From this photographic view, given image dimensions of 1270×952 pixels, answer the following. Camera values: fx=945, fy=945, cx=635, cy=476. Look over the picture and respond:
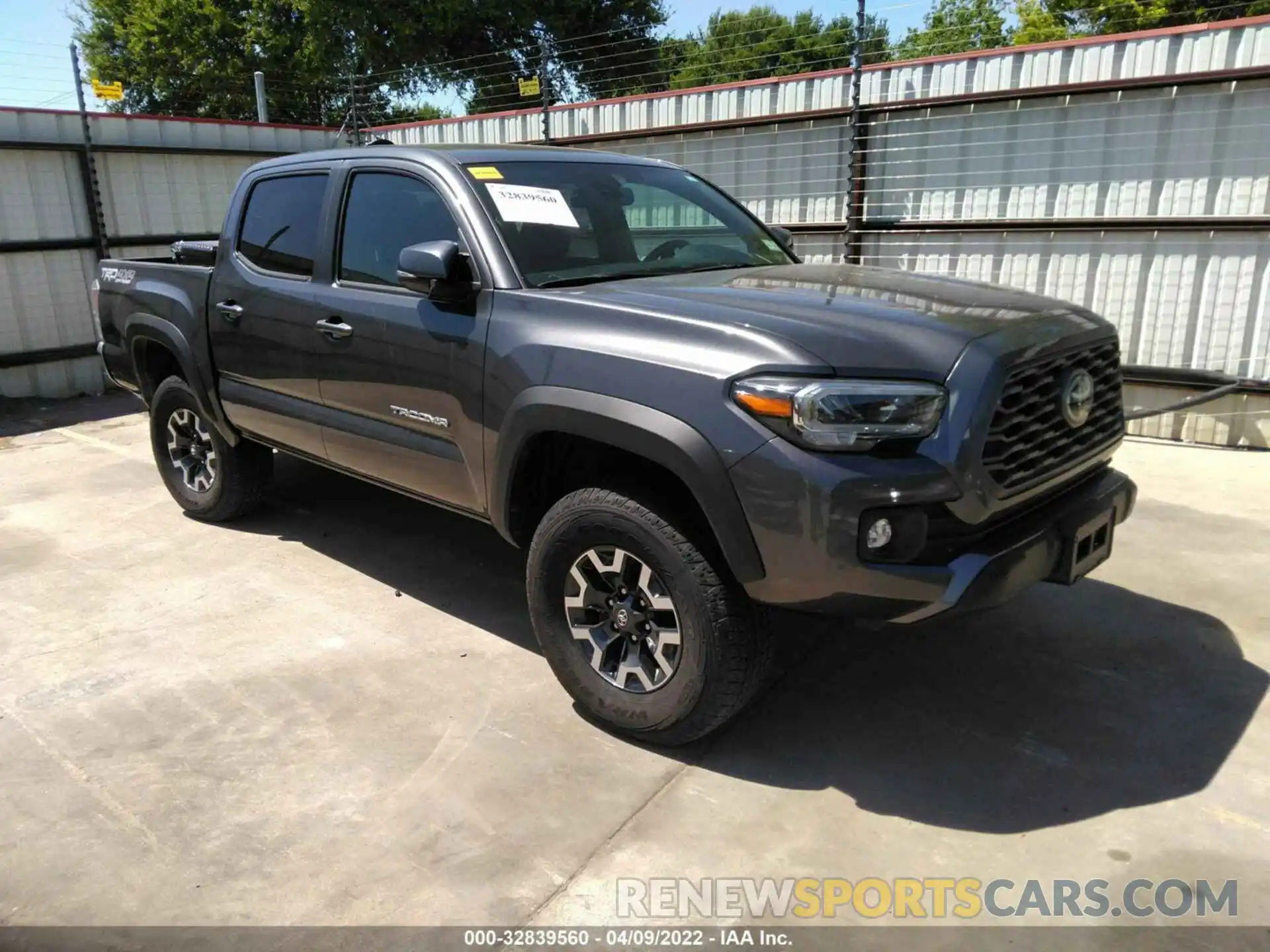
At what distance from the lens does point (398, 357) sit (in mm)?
3660

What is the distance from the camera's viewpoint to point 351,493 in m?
5.96

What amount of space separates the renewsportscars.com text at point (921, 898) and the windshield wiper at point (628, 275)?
1.98 m

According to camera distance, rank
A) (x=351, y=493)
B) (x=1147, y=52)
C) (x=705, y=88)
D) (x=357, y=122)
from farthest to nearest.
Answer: (x=357, y=122) < (x=705, y=88) < (x=1147, y=52) < (x=351, y=493)

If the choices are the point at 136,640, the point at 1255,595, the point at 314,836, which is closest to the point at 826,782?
the point at 314,836

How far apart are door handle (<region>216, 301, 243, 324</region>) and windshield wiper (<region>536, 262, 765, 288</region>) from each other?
6.43 feet

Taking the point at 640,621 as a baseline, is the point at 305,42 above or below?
above

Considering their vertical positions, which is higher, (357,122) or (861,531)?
(357,122)

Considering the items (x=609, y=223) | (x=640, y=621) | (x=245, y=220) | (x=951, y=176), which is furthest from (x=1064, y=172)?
(x=640, y=621)

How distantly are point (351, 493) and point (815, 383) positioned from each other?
4140 mm

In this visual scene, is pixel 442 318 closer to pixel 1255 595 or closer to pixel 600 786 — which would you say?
pixel 600 786

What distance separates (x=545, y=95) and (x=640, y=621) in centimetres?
805

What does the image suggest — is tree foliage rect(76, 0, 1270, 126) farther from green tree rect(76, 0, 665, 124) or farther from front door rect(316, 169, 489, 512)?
front door rect(316, 169, 489, 512)

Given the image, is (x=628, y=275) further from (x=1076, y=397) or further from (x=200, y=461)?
(x=200, y=461)

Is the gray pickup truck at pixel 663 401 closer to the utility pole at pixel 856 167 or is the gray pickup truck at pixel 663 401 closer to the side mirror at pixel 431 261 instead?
the side mirror at pixel 431 261
